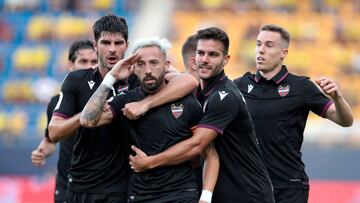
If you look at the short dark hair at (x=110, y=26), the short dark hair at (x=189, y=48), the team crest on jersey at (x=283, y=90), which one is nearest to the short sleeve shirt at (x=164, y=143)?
the short dark hair at (x=110, y=26)

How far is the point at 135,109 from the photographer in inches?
283

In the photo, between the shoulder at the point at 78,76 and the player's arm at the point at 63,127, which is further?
the shoulder at the point at 78,76

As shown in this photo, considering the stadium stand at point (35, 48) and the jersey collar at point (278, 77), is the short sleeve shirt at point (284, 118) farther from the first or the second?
the stadium stand at point (35, 48)

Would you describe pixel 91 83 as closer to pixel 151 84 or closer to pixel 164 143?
pixel 151 84

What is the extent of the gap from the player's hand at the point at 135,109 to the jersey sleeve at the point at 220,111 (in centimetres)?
47

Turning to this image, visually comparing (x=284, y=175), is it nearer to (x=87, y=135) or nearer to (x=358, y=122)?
(x=87, y=135)

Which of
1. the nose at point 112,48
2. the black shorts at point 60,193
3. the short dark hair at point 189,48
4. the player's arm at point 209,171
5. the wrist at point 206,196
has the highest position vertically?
the short dark hair at point 189,48

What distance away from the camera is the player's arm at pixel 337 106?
7797 mm

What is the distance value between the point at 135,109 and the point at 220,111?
2.29 feet

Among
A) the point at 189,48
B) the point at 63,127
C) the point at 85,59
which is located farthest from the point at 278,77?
the point at 85,59

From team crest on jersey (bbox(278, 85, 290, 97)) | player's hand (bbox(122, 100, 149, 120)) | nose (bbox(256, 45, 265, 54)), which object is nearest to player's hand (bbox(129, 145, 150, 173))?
player's hand (bbox(122, 100, 149, 120))

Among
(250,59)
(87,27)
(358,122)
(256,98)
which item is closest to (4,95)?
(87,27)

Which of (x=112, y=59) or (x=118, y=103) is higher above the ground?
(x=112, y=59)

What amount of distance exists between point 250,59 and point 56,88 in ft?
16.1
